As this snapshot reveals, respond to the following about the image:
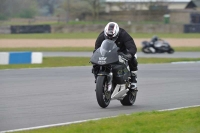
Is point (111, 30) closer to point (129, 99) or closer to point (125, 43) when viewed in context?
point (125, 43)

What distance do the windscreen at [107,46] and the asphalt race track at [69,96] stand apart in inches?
36.5

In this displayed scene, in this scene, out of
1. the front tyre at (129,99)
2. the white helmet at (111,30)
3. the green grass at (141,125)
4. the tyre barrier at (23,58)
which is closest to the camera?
the green grass at (141,125)

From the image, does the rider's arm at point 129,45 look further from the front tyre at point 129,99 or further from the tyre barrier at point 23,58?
the tyre barrier at point 23,58

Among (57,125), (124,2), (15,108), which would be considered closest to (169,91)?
(15,108)

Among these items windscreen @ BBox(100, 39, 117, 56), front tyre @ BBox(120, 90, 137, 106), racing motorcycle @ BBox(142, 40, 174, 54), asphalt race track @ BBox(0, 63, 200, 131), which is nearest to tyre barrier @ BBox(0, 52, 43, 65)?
asphalt race track @ BBox(0, 63, 200, 131)

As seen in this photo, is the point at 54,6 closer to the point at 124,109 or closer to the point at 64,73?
the point at 64,73

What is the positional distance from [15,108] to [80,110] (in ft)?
3.49

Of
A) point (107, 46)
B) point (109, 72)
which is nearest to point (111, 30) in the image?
point (107, 46)

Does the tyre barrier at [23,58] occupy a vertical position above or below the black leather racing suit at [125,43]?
below

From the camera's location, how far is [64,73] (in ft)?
61.1

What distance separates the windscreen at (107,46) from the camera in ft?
32.0

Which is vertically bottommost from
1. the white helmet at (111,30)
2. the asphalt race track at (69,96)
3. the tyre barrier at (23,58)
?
the tyre barrier at (23,58)

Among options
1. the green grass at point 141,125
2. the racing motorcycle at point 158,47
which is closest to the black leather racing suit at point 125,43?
the green grass at point 141,125

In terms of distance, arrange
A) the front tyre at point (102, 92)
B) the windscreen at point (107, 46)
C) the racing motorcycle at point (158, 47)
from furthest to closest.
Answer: the racing motorcycle at point (158, 47) < the windscreen at point (107, 46) < the front tyre at point (102, 92)
